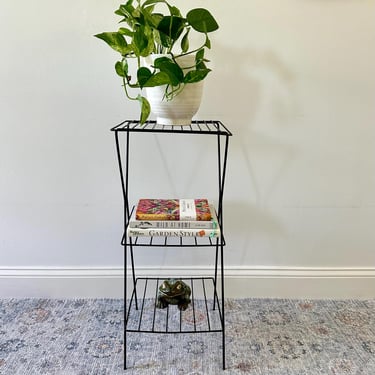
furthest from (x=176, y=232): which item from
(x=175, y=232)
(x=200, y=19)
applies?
(x=200, y=19)

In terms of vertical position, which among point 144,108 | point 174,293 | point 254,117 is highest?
point 144,108

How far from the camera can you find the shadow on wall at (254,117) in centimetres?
151

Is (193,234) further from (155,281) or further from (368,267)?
(368,267)

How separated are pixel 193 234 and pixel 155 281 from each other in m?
0.53

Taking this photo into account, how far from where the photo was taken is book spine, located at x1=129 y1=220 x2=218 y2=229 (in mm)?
1283

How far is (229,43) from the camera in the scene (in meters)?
1.49

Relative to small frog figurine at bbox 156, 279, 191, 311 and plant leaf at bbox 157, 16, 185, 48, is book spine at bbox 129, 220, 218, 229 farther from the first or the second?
plant leaf at bbox 157, 16, 185, 48

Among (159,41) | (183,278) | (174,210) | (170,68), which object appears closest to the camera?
(170,68)

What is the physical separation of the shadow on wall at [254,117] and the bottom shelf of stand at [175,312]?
326 millimetres

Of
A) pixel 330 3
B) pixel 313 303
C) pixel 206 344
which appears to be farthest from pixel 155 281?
pixel 330 3

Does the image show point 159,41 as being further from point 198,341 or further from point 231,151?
point 198,341

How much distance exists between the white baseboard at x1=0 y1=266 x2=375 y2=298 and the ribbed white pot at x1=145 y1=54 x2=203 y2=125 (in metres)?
0.74

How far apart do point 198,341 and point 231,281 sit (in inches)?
13.7

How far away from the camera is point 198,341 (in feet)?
4.71
